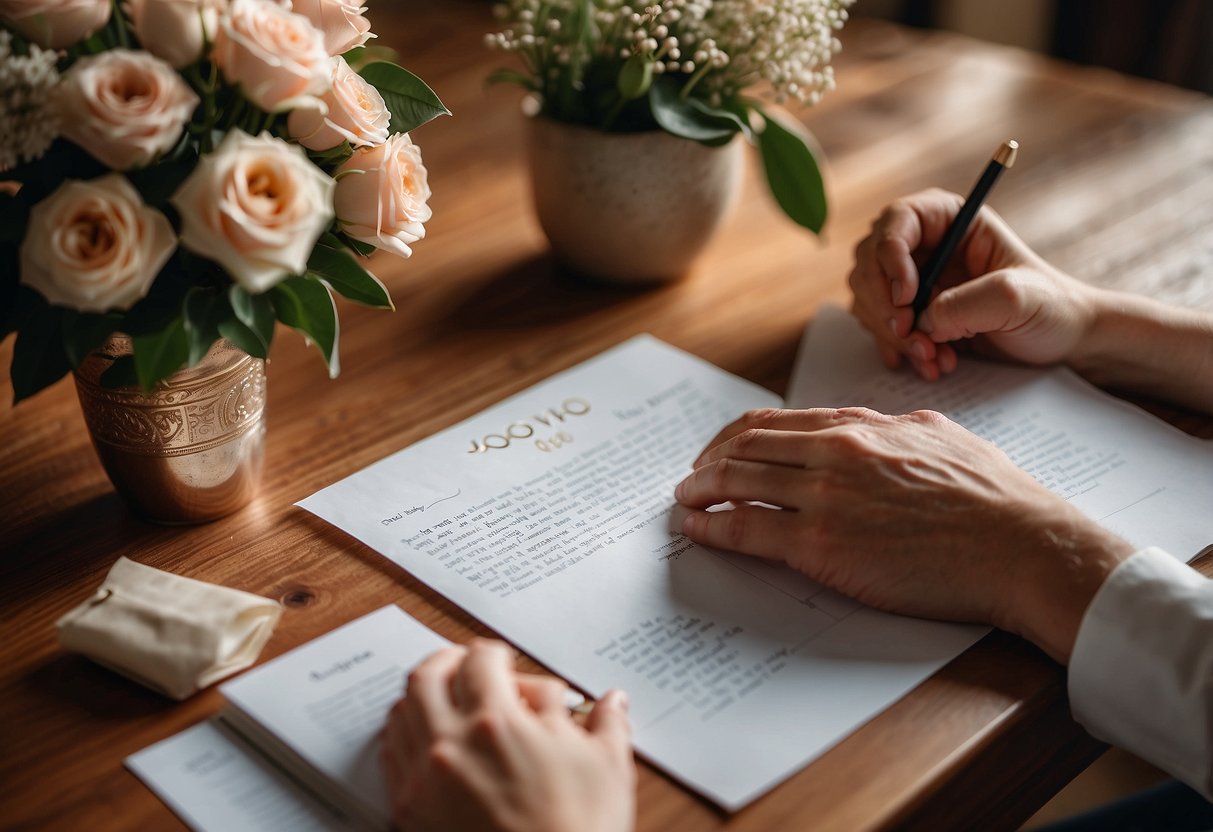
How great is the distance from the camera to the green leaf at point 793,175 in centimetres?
109

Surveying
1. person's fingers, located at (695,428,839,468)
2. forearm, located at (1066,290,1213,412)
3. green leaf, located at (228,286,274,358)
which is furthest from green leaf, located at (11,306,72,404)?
forearm, located at (1066,290,1213,412)

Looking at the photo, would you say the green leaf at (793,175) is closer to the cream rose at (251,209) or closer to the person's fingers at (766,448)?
the person's fingers at (766,448)

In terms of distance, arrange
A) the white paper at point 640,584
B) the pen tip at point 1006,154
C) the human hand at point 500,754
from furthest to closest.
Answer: the pen tip at point 1006,154 < the white paper at point 640,584 < the human hand at point 500,754

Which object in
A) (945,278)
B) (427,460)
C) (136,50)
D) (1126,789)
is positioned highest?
(136,50)

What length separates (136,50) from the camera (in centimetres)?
67

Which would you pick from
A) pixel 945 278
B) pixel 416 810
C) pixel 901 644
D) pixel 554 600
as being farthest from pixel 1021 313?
pixel 416 810

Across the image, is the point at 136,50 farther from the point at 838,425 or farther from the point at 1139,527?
the point at 1139,527

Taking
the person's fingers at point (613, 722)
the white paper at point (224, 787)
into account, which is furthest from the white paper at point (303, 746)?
the person's fingers at point (613, 722)

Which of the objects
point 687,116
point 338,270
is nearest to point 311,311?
point 338,270

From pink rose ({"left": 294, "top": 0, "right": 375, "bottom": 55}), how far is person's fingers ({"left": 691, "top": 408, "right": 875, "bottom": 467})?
386 millimetres

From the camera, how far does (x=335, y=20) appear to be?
724 millimetres

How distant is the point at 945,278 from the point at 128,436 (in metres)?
0.74

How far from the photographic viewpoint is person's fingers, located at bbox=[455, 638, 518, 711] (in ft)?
2.03

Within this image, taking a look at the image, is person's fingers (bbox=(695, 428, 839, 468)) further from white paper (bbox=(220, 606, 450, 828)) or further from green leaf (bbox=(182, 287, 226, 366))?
green leaf (bbox=(182, 287, 226, 366))
